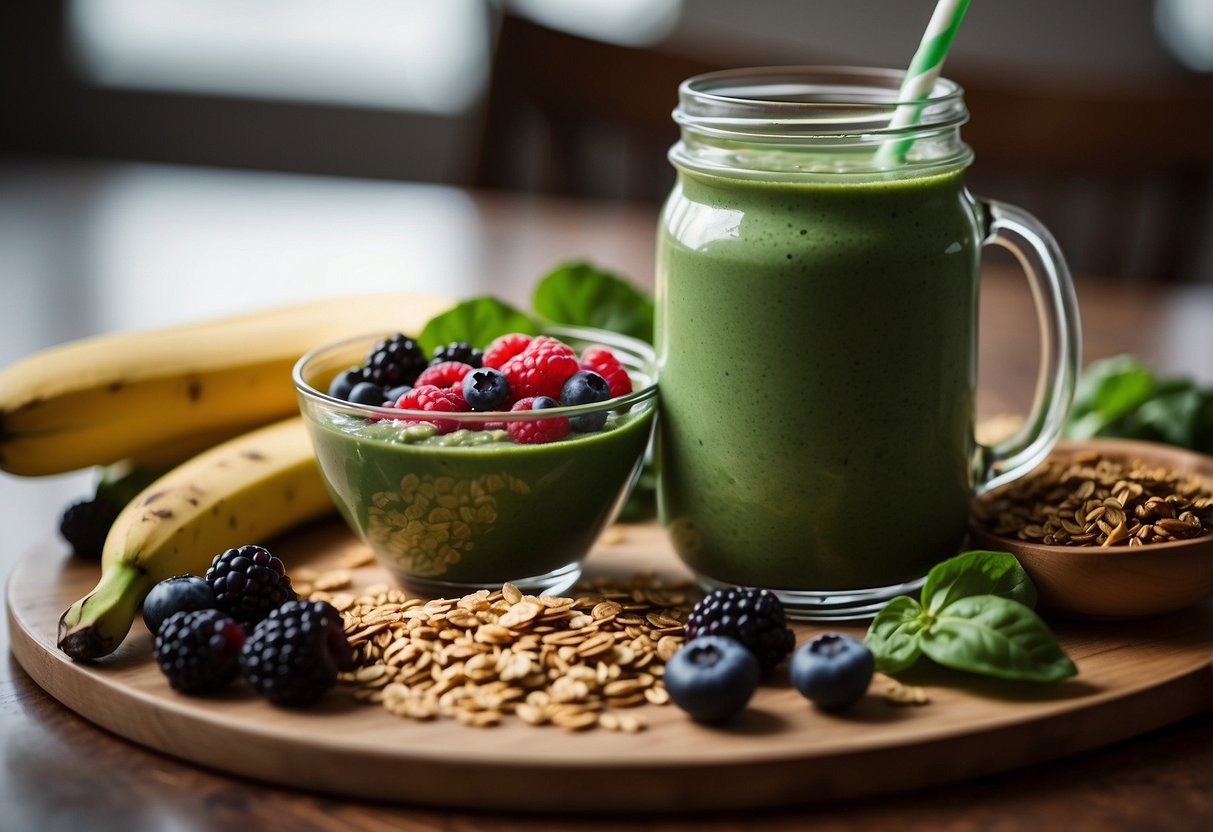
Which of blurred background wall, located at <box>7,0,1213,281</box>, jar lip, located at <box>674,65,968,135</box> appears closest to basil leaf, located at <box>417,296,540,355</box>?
jar lip, located at <box>674,65,968,135</box>

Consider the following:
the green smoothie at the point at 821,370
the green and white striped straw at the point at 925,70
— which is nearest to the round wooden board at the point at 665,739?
the green smoothie at the point at 821,370

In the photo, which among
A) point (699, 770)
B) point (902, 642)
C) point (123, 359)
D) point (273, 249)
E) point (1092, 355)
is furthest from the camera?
point (273, 249)

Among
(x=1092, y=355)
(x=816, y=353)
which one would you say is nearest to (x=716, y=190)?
Result: (x=816, y=353)

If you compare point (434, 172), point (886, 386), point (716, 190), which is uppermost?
point (716, 190)

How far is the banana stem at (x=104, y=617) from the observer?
1.02 m

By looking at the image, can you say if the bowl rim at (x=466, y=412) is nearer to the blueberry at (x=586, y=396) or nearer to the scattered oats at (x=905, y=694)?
the blueberry at (x=586, y=396)

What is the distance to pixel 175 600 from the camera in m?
1.03

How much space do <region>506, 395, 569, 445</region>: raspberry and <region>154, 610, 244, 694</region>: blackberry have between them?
28 cm

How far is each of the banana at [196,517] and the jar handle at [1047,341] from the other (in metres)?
0.67

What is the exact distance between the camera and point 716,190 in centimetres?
110

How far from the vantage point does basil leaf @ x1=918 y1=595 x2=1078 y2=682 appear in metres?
0.95

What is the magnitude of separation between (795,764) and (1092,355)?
3.94 ft

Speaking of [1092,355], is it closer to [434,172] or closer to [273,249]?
[273,249]

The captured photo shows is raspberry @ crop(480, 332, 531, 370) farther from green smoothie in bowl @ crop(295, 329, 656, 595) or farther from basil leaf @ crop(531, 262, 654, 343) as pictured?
basil leaf @ crop(531, 262, 654, 343)
